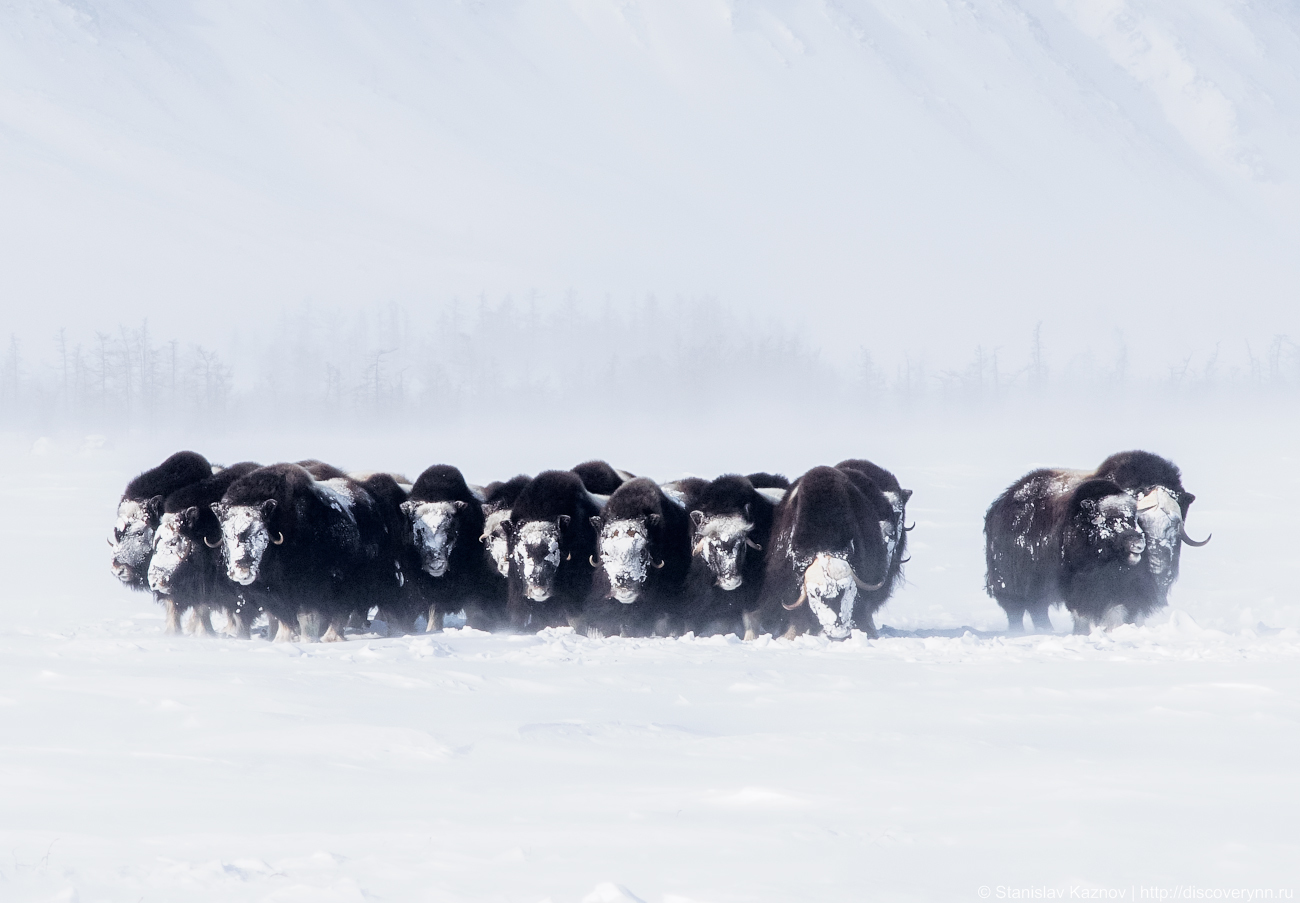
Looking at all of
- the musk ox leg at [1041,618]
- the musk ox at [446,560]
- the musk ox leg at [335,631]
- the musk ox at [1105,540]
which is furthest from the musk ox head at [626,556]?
the musk ox leg at [1041,618]

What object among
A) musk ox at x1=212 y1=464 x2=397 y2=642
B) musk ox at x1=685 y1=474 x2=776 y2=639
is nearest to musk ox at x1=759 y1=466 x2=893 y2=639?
musk ox at x1=685 y1=474 x2=776 y2=639

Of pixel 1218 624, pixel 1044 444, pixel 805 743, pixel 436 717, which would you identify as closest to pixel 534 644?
pixel 436 717

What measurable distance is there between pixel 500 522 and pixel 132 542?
3760 millimetres

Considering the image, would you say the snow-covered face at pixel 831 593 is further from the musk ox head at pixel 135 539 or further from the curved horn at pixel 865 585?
the musk ox head at pixel 135 539

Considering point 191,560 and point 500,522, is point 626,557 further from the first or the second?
point 191,560

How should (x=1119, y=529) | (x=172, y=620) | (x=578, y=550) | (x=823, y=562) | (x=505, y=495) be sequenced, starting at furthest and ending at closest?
(x=505, y=495)
(x=578, y=550)
(x=1119, y=529)
(x=172, y=620)
(x=823, y=562)

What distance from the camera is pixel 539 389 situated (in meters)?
105

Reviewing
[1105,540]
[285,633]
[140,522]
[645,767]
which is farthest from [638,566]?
[645,767]

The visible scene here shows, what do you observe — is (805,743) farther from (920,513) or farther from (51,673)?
(920,513)

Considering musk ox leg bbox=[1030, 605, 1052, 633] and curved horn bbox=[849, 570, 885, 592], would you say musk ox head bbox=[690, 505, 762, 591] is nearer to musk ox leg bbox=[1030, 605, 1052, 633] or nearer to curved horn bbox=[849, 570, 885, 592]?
curved horn bbox=[849, 570, 885, 592]

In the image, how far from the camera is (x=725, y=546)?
42.2 feet

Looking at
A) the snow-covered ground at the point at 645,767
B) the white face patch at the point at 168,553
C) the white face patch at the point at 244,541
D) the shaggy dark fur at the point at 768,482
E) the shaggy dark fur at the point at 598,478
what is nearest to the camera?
the snow-covered ground at the point at 645,767

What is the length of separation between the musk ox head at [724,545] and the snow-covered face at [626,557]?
569 millimetres

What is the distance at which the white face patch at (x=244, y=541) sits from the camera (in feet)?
38.9
